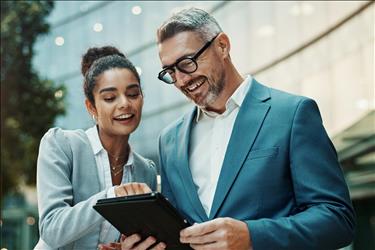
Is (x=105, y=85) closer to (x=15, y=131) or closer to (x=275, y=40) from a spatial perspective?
(x=275, y=40)

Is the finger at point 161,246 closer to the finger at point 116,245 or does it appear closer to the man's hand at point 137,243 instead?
the man's hand at point 137,243

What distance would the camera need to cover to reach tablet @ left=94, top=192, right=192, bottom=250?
1547 millimetres

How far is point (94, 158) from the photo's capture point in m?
2.06

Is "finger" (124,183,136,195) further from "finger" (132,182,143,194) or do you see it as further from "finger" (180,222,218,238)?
"finger" (180,222,218,238)

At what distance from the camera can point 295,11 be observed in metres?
4.03

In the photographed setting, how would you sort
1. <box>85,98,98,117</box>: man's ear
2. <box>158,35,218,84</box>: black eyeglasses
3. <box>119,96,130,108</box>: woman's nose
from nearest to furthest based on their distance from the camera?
<box>158,35,218,84</box>: black eyeglasses
<box>119,96,130,108</box>: woman's nose
<box>85,98,98,117</box>: man's ear

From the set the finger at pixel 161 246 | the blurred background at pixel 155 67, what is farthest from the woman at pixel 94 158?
the blurred background at pixel 155 67

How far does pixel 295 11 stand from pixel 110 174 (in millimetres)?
2346

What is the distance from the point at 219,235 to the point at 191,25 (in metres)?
0.67

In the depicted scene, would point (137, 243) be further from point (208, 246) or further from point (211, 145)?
point (211, 145)

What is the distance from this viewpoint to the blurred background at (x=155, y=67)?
3889mm

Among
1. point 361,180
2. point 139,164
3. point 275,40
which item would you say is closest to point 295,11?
point 275,40

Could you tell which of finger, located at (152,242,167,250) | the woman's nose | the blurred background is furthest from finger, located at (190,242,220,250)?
the blurred background

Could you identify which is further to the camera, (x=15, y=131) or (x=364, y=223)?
(x=15, y=131)
